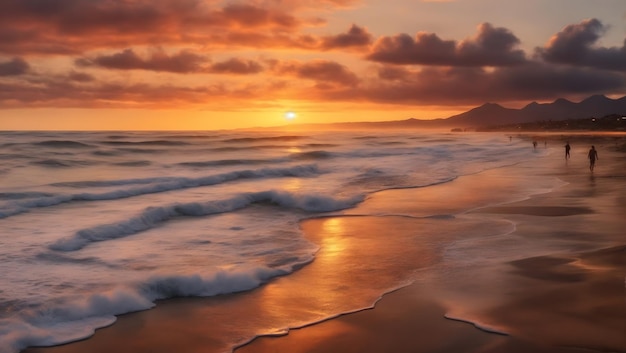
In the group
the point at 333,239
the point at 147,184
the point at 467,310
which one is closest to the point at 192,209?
the point at 333,239

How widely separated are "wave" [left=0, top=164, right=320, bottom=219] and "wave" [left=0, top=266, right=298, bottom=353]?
11956 millimetres

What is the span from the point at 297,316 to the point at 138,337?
2.25 metres

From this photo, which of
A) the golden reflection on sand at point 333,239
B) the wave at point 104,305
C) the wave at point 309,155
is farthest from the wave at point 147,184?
the wave at point 309,155

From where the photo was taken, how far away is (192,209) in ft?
65.1

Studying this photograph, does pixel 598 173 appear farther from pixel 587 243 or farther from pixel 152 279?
pixel 152 279

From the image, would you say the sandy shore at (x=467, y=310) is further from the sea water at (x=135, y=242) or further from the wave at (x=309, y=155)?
the wave at (x=309, y=155)

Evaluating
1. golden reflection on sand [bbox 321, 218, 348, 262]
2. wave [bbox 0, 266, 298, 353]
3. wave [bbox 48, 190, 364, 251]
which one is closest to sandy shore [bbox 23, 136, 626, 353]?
golden reflection on sand [bbox 321, 218, 348, 262]

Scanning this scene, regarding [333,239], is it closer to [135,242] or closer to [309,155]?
[135,242]

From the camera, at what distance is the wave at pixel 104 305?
7.76 metres

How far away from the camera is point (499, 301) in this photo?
28.7 feet

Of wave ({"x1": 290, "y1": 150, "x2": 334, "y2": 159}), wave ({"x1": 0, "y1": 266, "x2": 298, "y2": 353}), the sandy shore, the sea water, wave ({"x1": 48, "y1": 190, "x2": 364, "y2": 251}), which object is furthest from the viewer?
wave ({"x1": 290, "y1": 150, "x2": 334, "y2": 159})

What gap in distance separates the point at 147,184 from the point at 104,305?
2223cm

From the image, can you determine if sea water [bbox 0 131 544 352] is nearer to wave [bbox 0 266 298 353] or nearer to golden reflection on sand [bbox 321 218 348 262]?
wave [bbox 0 266 298 353]

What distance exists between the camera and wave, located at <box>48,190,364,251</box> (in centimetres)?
1446
